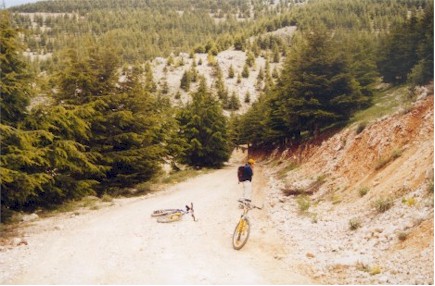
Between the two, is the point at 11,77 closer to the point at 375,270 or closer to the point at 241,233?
the point at 241,233

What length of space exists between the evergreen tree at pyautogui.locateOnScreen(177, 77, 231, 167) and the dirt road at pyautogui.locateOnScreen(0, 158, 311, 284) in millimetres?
22434

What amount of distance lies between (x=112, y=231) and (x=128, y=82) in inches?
511

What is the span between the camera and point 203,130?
1582 inches

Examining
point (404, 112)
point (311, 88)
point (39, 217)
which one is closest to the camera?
point (39, 217)

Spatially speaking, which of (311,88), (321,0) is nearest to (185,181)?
(311,88)

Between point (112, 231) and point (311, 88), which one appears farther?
point (311, 88)

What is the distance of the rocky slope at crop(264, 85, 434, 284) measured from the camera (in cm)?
909

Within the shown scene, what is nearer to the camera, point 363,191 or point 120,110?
point 363,191

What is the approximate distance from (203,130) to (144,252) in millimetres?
29356

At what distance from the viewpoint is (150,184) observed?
26.0 m

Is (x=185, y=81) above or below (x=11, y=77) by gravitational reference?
below

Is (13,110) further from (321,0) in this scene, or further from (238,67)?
(321,0)

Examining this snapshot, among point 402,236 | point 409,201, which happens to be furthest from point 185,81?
point 402,236

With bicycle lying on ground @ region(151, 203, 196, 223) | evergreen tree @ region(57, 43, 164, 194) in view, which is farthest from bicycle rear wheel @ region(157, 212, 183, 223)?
evergreen tree @ region(57, 43, 164, 194)
